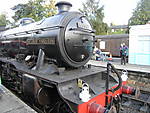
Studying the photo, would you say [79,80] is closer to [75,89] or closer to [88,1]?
[75,89]

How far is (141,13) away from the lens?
113 ft

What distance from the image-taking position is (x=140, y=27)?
9648mm

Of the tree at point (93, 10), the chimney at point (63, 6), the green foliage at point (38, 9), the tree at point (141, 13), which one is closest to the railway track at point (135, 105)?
the chimney at point (63, 6)

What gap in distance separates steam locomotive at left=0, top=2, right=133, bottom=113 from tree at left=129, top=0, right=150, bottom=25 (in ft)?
110

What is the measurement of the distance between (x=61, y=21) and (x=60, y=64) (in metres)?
1.07

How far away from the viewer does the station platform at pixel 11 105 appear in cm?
268

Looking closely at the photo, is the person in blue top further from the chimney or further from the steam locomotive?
the chimney

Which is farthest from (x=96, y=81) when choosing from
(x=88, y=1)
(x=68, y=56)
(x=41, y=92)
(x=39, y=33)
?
(x=88, y=1)

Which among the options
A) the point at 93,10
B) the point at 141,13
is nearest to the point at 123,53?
the point at 93,10

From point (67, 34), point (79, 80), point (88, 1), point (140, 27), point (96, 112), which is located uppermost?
point (88, 1)

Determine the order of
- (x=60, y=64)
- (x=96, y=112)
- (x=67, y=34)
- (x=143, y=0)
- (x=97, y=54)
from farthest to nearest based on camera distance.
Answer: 1. (x=143, y=0)
2. (x=97, y=54)
3. (x=60, y=64)
4. (x=67, y=34)
5. (x=96, y=112)

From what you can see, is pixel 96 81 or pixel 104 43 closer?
pixel 96 81

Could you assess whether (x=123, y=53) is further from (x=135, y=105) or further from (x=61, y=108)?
(x=61, y=108)

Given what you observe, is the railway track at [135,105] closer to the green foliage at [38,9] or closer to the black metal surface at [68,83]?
the black metal surface at [68,83]
